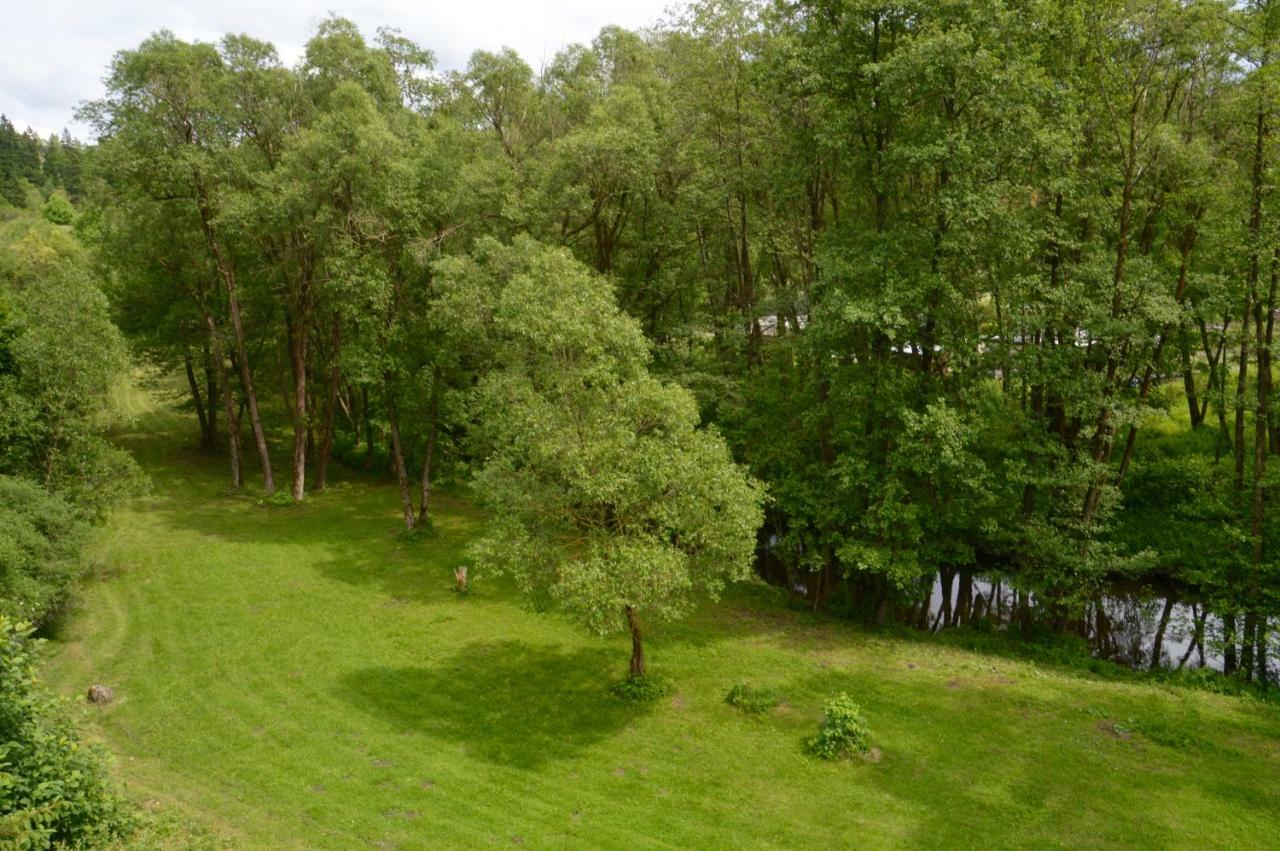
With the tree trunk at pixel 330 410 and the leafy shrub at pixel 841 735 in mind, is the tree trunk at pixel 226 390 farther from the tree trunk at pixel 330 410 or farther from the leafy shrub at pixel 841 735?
the leafy shrub at pixel 841 735

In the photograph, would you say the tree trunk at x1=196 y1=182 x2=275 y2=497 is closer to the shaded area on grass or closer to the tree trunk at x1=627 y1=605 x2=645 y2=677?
the shaded area on grass

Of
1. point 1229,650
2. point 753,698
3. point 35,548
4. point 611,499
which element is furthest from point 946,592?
point 35,548

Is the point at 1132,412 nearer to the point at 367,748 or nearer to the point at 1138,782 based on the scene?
the point at 1138,782

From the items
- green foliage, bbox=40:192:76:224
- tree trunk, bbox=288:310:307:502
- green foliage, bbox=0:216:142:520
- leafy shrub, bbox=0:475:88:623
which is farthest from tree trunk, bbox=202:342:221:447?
green foliage, bbox=40:192:76:224

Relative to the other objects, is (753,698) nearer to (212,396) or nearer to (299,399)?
(299,399)

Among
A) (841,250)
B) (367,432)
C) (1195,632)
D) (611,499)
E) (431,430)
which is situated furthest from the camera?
(367,432)

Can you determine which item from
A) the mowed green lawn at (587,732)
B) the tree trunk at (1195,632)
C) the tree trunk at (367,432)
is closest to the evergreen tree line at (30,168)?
the tree trunk at (367,432)

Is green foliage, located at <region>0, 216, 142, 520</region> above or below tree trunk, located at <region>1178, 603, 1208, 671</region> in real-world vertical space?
above
